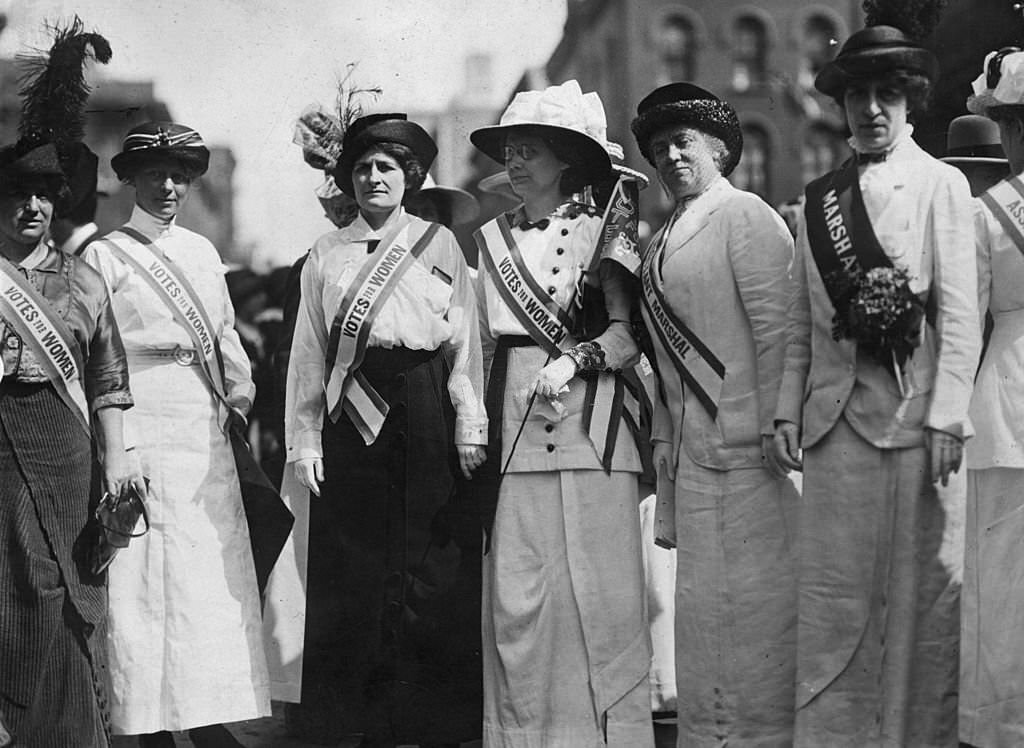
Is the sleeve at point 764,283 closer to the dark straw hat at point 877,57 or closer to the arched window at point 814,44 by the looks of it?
the dark straw hat at point 877,57

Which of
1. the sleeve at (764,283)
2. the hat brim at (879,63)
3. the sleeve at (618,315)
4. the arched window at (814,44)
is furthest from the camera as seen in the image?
the arched window at (814,44)

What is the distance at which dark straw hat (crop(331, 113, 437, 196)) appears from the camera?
223 inches

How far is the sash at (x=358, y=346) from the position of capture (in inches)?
219

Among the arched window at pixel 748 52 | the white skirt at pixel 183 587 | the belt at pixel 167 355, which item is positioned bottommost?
the white skirt at pixel 183 587

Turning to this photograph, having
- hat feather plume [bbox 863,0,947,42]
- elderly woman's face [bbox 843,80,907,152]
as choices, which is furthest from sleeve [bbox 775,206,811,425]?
hat feather plume [bbox 863,0,947,42]

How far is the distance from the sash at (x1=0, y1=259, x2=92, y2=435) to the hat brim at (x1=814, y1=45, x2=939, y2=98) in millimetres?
2932

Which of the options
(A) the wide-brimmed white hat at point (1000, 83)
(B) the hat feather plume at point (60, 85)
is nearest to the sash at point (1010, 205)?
(A) the wide-brimmed white hat at point (1000, 83)

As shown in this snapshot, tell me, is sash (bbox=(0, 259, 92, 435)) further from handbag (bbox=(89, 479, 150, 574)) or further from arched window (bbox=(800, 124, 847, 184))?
arched window (bbox=(800, 124, 847, 184))

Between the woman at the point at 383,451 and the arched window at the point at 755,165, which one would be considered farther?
the arched window at the point at 755,165

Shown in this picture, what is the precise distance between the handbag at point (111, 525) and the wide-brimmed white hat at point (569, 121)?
2.01 meters

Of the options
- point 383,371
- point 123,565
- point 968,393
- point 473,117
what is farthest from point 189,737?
point 968,393

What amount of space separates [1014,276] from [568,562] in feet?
6.12

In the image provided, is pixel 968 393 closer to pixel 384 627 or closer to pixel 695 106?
pixel 695 106

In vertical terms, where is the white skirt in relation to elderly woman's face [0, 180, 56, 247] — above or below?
below
